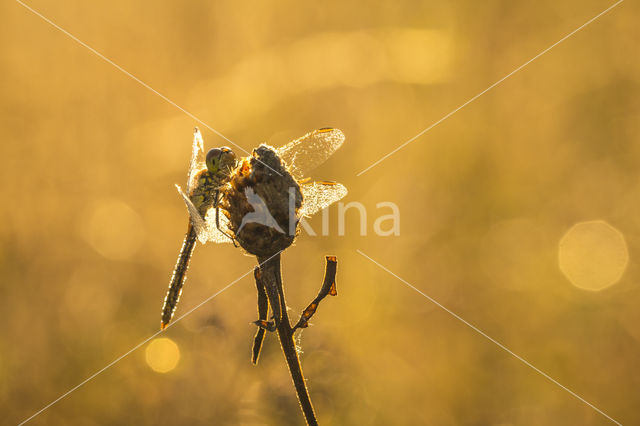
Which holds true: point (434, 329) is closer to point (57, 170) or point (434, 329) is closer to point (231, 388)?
point (231, 388)

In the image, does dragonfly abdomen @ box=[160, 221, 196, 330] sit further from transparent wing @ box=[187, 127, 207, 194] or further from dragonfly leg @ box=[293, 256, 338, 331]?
dragonfly leg @ box=[293, 256, 338, 331]

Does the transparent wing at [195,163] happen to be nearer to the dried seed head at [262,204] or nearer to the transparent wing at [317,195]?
the dried seed head at [262,204]

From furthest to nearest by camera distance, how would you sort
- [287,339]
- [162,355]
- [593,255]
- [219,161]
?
1. [593,255]
2. [162,355]
3. [219,161]
4. [287,339]

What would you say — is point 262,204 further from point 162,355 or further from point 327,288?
point 162,355

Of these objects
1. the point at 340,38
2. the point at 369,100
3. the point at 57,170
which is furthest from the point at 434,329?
the point at 57,170

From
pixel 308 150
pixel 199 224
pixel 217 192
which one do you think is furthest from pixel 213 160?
pixel 308 150

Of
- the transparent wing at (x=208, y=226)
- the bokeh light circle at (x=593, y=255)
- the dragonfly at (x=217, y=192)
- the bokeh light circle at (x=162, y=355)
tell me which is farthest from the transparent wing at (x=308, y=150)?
the bokeh light circle at (x=593, y=255)
